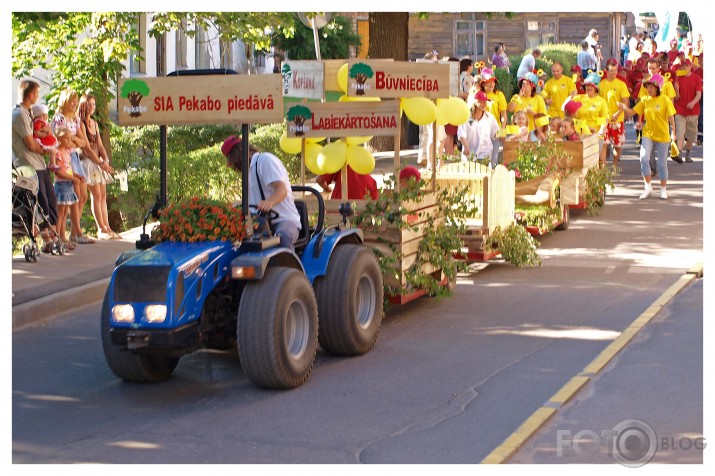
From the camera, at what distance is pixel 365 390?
27.2ft

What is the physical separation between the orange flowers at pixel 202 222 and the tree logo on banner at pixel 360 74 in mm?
3116

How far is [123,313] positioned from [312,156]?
4.69m

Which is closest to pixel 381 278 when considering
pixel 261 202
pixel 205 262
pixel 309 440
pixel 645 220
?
pixel 261 202

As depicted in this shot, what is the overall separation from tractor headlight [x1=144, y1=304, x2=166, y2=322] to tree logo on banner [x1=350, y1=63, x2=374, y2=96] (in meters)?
4.08

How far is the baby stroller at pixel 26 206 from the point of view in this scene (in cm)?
1267

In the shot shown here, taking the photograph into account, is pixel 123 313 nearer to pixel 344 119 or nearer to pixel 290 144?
pixel 344 119

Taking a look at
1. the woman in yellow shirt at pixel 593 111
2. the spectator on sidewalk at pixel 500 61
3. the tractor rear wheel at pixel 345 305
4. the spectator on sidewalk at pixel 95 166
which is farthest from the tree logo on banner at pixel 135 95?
the spectator on sidewalk at pixel 500 61

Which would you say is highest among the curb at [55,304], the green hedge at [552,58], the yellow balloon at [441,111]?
the green hedge at [552,58]

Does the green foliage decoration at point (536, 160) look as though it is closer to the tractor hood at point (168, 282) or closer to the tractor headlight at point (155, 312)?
the tractor hood at point (168, 282)

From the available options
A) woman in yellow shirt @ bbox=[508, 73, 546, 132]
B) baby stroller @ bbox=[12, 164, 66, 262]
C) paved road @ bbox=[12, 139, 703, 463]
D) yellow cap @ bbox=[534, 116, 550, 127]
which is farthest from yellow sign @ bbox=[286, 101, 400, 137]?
woman in yellow shirt @ bbox=[508, 73, 546, 132]

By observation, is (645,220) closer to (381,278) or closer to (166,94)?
(381,278)

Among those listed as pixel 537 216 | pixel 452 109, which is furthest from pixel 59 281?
pixel 537 216

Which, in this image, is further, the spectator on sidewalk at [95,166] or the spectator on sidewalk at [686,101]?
the spectator on sidewalk at [686,101]

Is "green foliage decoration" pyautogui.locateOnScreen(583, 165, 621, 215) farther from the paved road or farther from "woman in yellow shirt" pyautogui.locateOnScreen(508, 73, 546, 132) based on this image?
the paved road
